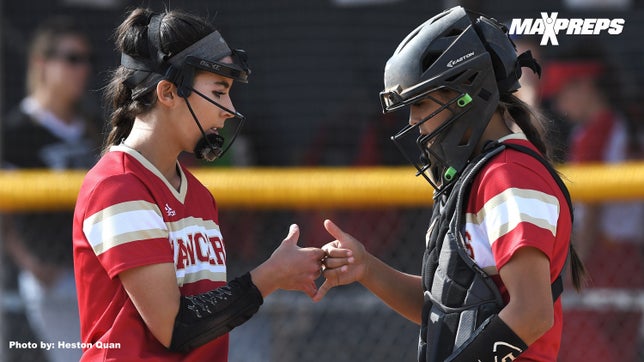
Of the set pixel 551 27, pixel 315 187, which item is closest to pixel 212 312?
pixel 551 27

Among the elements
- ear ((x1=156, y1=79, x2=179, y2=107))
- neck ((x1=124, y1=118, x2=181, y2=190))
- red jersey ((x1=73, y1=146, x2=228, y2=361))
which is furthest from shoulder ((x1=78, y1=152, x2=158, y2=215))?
ear ((x1=156, y1=79, x2=179, y2=107))

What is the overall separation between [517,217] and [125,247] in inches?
43.8

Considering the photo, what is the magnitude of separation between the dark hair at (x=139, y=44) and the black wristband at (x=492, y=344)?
4.00ft

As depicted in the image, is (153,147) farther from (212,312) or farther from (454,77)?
(454,77)

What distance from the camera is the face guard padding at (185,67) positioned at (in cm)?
302

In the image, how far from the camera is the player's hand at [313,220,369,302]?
10.7 feet

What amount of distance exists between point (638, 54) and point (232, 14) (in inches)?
105

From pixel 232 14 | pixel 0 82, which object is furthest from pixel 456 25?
pixel 0 82

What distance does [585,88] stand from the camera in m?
6.04

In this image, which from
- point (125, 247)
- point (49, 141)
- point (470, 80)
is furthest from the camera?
point (49, 141)

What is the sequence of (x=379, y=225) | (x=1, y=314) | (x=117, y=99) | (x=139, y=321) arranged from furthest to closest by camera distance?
(x=379, y=225) → (x=1, y=314) → (x=117, y=99) → (x=139, y=321)

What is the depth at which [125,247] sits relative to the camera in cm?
282

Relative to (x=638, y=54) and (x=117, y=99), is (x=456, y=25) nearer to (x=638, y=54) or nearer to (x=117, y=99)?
(x=117, y=99)

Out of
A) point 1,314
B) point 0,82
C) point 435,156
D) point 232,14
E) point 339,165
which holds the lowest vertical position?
point 1,314
